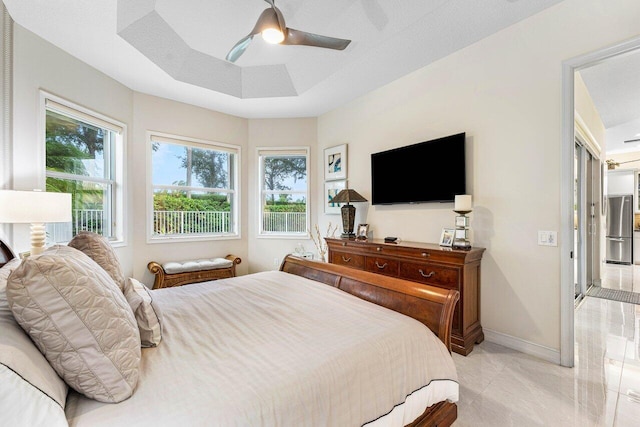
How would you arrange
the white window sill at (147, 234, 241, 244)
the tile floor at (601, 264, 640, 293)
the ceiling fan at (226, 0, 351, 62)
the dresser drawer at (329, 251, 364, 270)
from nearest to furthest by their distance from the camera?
the ceiling fan at (226, 0, 351, 62) < the dresser drawer at (329, 251, 364, 270) < the white window sill at (147, 234, 241, 244) < the tile floor at (601, 264, 640, 293)

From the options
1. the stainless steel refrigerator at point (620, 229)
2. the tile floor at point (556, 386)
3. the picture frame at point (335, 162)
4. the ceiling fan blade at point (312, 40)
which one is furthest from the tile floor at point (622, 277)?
the ceiling fan blade at point (312, 40)

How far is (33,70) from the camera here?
264 centimetres

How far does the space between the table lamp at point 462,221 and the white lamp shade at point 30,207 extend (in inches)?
135

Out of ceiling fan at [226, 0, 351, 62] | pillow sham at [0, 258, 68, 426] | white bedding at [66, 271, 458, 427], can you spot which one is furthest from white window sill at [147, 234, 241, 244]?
pillow sham at [0, 258, 68, 426]

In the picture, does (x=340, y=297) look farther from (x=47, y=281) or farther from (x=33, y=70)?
(x=33, y=70)

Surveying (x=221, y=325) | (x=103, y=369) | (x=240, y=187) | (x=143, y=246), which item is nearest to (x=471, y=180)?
(x=221, y=325)

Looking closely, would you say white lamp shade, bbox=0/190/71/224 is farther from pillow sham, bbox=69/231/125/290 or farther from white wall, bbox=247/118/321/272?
white wall, bbox=247/118/321/272

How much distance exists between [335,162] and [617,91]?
3.62 meters

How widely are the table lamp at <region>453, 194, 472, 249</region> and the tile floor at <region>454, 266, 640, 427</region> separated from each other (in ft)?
3.10

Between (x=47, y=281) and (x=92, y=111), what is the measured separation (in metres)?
3.35

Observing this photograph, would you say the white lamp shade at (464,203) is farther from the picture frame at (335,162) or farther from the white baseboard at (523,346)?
the picture frame at (335,162)

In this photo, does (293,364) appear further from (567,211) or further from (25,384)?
(567,211)

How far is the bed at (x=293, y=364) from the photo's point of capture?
83 cm

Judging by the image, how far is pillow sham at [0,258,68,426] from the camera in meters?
0.65
